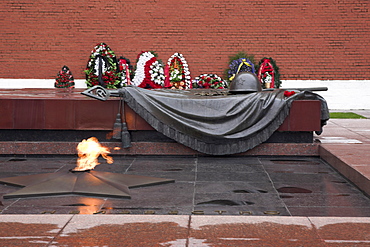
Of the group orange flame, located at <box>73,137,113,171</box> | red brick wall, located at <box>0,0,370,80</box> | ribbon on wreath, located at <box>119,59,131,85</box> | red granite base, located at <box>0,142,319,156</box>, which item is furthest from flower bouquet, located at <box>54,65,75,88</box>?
orange flame, located at <box>73,137,113,171</box>

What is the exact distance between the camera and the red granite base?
18.3ft

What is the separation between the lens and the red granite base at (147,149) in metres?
5.58

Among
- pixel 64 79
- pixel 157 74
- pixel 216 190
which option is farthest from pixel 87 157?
pixel 64 79

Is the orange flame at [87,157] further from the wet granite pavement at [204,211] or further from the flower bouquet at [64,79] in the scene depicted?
the flower bouquet at [64,79]

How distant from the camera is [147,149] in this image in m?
5.62

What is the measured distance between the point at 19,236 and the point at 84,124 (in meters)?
3.03

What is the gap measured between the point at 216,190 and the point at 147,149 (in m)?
1.79

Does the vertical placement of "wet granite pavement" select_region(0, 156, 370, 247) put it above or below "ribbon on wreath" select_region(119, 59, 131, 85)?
below

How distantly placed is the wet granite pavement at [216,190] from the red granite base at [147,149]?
0.09 meters

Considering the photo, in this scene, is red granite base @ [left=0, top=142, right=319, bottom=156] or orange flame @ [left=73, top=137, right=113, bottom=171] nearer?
orange flame @ [left=73, top=137, right=113, bottom=171]

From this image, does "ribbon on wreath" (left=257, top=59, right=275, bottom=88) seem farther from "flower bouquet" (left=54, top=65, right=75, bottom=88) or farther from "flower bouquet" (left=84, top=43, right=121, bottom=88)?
"flower bouquet" (left=54, top=65, right=75, bottom=88)

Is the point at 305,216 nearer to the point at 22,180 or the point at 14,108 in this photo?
the point at 22,180

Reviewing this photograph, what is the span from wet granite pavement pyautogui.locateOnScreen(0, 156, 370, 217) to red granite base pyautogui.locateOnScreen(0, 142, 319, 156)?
0.09 m

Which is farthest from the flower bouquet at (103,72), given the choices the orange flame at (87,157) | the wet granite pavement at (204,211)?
the orange flame at (87,157)
